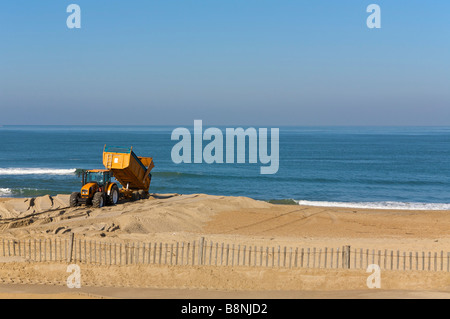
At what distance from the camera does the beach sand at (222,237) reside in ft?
45.8

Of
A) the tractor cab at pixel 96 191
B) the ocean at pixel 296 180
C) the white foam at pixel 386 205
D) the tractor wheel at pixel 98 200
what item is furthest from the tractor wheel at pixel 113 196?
the white foam at pixel 386 205

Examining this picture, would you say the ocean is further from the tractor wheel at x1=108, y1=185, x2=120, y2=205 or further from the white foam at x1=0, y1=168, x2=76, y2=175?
the tractor wheel at x1=108, y1=185, x2=120, y2=205

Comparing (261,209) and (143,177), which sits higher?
(143,177)

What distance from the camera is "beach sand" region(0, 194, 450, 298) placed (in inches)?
550

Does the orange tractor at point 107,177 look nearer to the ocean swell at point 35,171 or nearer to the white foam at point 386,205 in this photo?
the white foam at point 386,205

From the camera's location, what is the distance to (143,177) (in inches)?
1212

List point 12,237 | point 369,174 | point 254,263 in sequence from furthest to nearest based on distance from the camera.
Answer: point 369,174, point 12,237, point 254,263

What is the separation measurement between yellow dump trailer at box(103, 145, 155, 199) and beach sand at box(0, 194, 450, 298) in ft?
3.52

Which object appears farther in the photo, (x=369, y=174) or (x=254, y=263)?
(x=369, y=174)

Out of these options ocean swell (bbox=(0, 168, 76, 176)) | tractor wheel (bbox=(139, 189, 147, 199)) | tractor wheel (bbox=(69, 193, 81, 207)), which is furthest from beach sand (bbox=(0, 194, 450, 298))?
ocean swell (bbox=(0, 168, 76, 176))

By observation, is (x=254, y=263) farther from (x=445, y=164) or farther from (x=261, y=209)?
(x=445, y=164)
